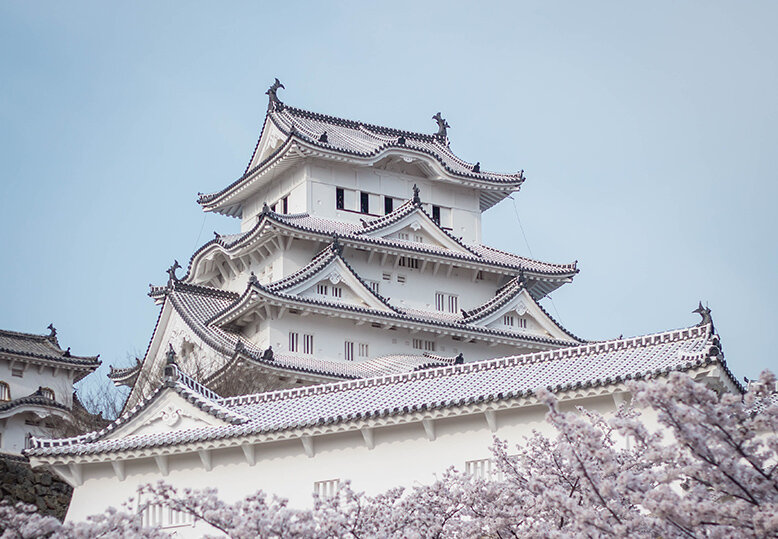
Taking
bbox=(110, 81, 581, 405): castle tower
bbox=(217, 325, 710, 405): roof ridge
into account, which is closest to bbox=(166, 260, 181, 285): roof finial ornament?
bbox=(110, 81, 581, 405): castle tower

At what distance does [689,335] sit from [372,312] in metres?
20.1

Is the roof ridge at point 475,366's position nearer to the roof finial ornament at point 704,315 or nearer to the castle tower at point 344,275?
the roof finial ornament at point 704,315

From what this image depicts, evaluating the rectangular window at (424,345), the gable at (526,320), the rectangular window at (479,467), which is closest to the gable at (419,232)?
the gable at (526,320)

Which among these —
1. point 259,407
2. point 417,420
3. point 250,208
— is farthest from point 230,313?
point 417,420

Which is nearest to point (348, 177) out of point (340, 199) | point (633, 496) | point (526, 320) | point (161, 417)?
point (340, 199)

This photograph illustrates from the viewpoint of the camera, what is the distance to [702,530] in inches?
457

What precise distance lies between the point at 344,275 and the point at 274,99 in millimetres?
11316

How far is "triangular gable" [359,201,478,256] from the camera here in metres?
44.3

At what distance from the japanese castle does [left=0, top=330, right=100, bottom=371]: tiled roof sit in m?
5.35

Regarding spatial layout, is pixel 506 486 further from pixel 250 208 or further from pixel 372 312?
pixel 250 208

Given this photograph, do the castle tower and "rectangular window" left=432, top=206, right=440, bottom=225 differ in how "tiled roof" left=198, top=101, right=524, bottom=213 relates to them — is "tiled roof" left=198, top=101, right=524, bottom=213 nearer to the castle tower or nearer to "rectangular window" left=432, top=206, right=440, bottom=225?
the castle tower

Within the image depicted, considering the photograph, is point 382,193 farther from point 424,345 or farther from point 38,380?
point 38,380

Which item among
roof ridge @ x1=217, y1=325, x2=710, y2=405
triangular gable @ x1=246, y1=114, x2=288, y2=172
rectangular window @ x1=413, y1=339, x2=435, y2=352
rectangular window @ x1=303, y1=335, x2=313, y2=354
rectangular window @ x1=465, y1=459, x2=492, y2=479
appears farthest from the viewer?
triangular gable @ x1=246, y1=114, x2=288, y2=172

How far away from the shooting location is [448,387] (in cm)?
2284
